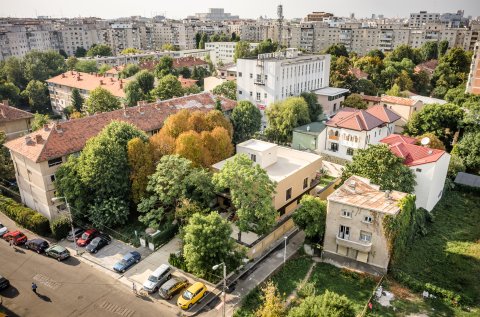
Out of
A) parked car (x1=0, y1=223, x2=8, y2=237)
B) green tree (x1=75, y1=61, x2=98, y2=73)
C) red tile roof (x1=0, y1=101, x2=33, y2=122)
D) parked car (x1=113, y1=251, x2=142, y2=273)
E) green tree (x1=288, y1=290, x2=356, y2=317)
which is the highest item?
green tree (x1=75, y1=61, x2=98, y2=73)

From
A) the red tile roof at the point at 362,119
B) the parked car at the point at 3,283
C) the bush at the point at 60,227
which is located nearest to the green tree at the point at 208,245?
the parked car at the point at 3,283

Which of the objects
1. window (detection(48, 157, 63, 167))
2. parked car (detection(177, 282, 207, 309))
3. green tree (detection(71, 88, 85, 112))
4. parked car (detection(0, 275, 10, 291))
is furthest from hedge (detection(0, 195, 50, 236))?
green tree (detection(71, 88, 85, 112))

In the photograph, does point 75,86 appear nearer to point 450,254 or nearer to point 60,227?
point 60,227

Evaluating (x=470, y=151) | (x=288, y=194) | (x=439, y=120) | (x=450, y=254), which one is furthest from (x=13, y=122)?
(x=470, y=151)

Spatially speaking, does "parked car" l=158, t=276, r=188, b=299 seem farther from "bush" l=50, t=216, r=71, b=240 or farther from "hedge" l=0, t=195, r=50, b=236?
"hedge" l=0, t=195, r=50, b=236

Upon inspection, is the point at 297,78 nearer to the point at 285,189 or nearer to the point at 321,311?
the point at 285,189
